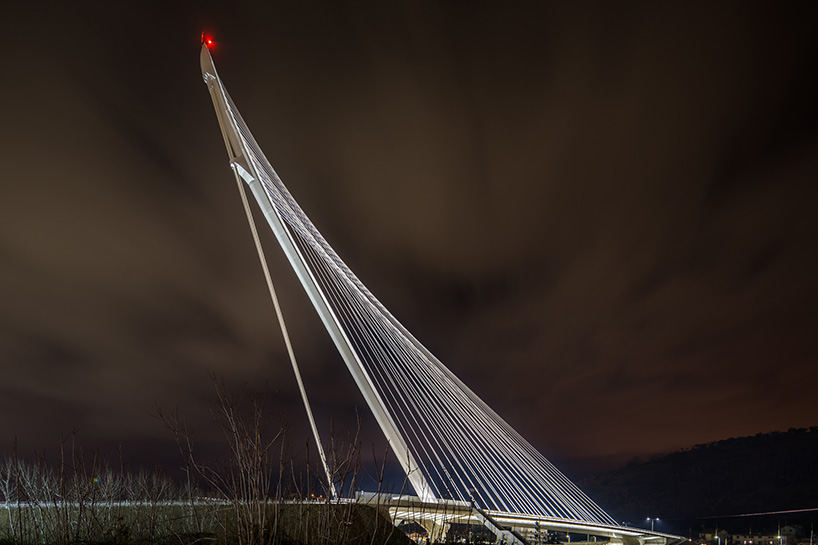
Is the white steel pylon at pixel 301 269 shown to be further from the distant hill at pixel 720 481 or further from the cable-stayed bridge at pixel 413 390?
the distant hill at pixel 720 481

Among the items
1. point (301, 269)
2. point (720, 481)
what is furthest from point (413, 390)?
point (720, 481)

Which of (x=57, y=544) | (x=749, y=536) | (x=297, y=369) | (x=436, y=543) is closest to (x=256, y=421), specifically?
(x=436, y=543)

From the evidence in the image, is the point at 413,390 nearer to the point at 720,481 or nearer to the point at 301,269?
the point at 301,269

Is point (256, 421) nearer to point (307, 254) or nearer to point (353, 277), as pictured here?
point (307, 254)

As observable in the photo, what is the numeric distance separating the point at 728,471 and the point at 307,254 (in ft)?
488

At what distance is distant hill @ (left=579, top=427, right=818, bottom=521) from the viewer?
108000 millimetres

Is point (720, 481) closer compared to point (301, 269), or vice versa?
point (301, 269)

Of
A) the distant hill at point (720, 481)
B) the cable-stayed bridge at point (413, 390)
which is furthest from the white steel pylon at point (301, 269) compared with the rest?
the distant hill at point (720, 481)

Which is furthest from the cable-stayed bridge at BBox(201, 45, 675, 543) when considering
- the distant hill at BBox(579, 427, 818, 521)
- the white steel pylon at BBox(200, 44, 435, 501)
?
the distant hill at BBox(579, 427, 818, 521)

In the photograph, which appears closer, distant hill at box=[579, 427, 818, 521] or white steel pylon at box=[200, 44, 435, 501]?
white steel pylon at box=[200, 44, 435, 501]

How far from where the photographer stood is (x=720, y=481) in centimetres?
12456

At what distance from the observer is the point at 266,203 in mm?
13391

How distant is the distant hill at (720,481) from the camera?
108 m

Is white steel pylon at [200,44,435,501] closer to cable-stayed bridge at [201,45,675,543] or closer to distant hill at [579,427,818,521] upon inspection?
cable-stayed bridge at [201,45,675,543]
